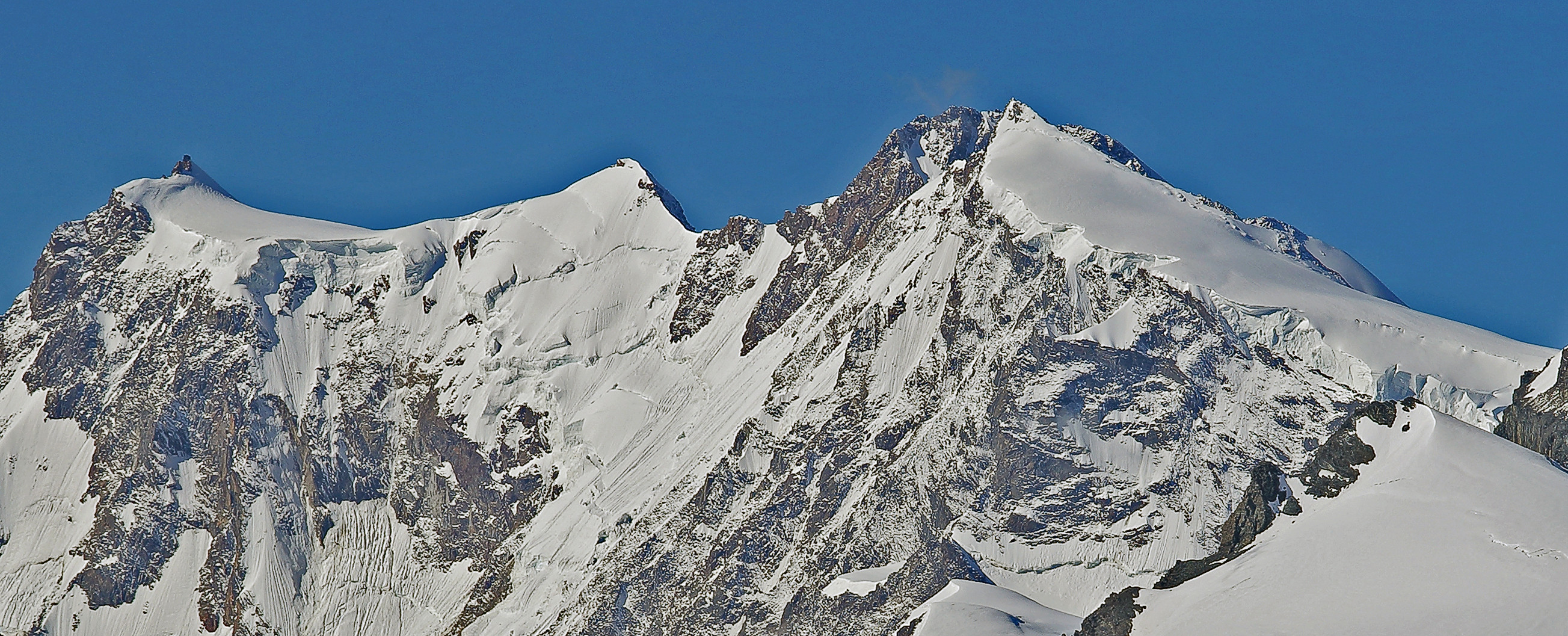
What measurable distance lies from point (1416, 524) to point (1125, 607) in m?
19.7

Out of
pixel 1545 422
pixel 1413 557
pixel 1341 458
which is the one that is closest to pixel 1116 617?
pixel 1413 557

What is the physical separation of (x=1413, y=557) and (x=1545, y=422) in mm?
34519

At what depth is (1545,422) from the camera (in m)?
183

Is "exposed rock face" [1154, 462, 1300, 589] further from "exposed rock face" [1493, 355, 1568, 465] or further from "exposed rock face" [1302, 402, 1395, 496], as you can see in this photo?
"exposed rock face" [1493, 355, 1568, 465]

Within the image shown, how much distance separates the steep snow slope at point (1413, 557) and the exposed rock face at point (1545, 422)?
36.2 ft

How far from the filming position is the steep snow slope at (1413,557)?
14750 centimetres

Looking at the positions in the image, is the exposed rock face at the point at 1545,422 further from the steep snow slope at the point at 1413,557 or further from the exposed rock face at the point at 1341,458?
the exposed rock face at the point at 1341,458

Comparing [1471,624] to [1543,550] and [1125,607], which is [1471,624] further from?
[1125,607]

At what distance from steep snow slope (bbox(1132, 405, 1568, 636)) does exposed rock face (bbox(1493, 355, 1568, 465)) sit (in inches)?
435

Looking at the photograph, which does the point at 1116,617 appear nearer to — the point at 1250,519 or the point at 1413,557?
the point at 1250,519

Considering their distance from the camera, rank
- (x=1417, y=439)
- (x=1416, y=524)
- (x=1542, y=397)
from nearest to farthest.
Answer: (x=1416, y=524) → (x=1417, y=439) → (x=1542, y=397)

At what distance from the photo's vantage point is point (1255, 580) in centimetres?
15938

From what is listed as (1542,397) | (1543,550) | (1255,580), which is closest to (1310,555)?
(1255,580)

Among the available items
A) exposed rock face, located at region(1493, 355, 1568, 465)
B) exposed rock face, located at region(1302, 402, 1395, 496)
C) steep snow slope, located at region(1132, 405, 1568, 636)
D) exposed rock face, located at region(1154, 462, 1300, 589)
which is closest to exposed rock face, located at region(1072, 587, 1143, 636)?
steep snow slope, located at region(1132, 405, 1568, 636)
